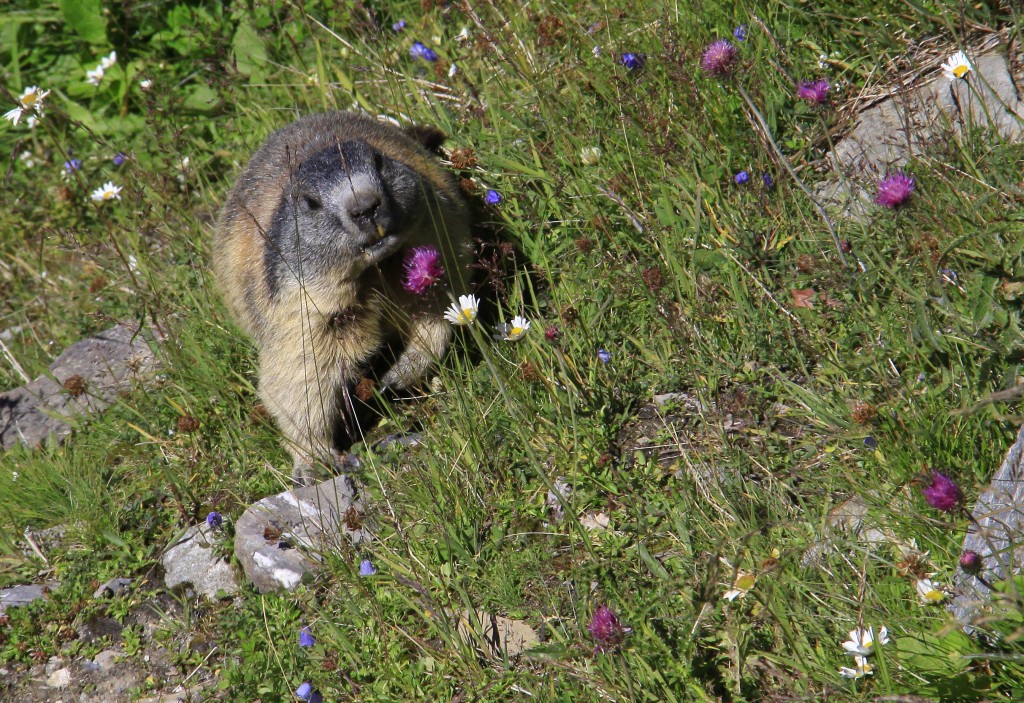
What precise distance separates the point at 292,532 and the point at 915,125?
139 inches

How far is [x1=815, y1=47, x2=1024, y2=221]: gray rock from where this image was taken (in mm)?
4203

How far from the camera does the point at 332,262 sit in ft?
14.6

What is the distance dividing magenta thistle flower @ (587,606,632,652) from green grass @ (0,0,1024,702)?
0.10m

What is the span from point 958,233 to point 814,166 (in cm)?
128

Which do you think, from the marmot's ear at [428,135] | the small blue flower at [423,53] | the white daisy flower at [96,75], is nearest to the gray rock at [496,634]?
the marmot's ear at [428,135]

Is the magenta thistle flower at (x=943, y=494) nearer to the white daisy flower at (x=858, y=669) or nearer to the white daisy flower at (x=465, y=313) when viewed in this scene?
the white daisy flower at (x=858, y=669)

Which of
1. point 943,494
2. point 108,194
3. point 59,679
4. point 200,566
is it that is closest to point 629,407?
point 943,494

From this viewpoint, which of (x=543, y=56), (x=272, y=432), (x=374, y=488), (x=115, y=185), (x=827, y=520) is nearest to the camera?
(x=827, y=520)

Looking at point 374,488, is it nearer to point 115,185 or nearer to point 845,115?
point 845,115

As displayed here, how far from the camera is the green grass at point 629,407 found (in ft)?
10.5

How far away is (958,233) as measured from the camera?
379 cm

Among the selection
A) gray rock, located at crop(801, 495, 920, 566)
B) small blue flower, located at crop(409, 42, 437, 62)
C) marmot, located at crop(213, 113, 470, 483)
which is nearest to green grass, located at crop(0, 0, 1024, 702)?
gray rock, located at crop(801, 495, 920, 566)

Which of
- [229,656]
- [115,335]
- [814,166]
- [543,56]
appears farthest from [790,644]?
[115,335]

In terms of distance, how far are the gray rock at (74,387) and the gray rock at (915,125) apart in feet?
14.1
